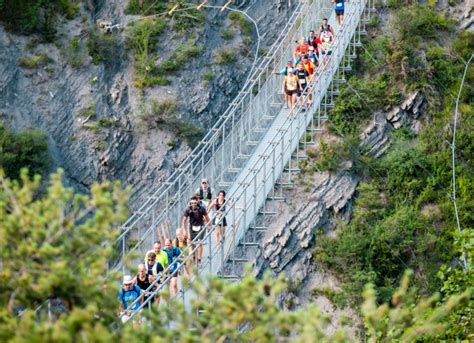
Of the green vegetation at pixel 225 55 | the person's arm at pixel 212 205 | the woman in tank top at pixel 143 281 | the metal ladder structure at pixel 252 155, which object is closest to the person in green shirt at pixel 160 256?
the metal ladder structure at pixel 252 155

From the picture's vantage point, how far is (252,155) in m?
29.4

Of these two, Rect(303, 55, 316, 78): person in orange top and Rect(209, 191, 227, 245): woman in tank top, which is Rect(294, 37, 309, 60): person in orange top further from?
Rect(209, 191, 227, 245): woman in tank top

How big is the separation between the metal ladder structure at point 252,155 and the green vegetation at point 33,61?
4.77 m

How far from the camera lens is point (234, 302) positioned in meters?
14.8

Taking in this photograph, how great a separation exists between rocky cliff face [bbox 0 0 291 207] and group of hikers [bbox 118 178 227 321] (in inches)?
221

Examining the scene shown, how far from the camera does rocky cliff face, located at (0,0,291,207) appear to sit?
32.1m

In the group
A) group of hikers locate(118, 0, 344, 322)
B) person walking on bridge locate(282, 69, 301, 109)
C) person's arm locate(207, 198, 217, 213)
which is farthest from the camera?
person walking on bridge locate(282, 69, 301, 109)

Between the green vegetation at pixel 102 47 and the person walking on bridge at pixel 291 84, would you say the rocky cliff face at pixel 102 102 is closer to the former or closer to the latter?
the green vegetation at pixel 102 47

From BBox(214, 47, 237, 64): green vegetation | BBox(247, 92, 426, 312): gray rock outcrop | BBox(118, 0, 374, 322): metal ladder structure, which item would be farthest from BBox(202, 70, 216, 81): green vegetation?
BBox(247, 92, 426, 312): gray rock outcrop

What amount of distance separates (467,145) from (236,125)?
589cm

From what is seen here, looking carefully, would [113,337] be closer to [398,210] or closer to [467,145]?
[398,210]

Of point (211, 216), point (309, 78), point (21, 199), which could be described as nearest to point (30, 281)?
point (21, 199)

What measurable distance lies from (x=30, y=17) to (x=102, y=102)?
293 centimetres

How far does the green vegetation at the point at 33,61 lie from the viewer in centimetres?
3291
